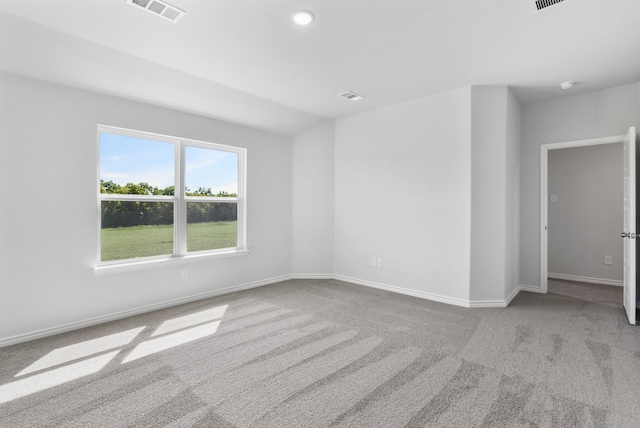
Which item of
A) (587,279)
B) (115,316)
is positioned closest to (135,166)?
(115,316)

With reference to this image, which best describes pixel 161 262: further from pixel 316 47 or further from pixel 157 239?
pixel 316 47

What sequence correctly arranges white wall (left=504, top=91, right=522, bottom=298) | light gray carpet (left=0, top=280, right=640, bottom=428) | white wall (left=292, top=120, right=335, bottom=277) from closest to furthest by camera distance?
light gray carpet (left=0, top=280, right=640, bottom=428)
white wall (left=504, top=91, right=522, bottom=298)
white wall (left=292, top=120, right=335, bottom=277)

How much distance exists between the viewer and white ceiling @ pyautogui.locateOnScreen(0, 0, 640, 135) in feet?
7.39

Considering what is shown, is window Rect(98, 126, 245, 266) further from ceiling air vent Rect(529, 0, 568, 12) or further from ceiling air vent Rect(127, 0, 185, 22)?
ceiling air vent Rect(529, 0, 568, 12)

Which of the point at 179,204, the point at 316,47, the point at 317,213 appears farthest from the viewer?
the point at 317,213

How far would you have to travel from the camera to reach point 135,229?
11.9ft

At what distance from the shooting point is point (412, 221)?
14.0ft

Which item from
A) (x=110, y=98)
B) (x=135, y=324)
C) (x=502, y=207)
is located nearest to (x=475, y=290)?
(x=502, y=207)

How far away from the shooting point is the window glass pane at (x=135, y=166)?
3420 mm

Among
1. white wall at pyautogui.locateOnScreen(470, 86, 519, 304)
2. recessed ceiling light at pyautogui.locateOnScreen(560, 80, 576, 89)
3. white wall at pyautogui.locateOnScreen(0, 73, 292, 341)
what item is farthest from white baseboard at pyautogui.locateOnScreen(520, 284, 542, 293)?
white wall at pyautogui.locateOnScreen(0, 73, 292, 341)

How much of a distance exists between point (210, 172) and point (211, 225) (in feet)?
2.46

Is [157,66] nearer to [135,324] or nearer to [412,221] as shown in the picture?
[135,324]

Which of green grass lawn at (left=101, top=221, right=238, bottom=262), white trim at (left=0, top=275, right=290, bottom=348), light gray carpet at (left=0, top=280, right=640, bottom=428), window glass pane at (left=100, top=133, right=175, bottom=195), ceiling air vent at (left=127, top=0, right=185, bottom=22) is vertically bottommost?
light gray carpet at (left=0, top=280, right=640, bottom=428)

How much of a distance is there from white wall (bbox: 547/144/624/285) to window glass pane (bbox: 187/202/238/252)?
527 centimetres
